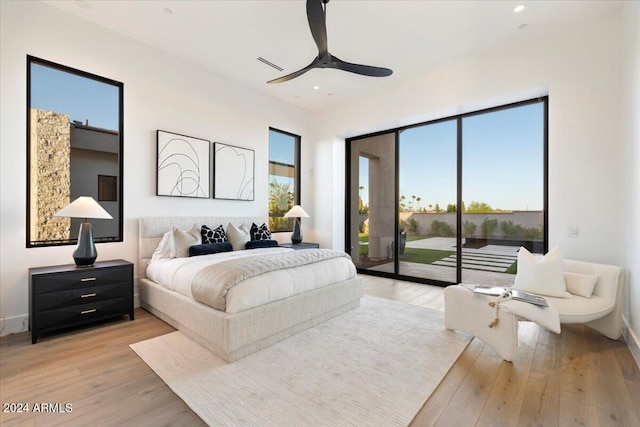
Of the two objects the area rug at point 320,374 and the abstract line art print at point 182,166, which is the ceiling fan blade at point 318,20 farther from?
the area rug at point 320,374

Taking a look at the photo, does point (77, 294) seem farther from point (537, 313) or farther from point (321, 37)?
point (537, 313)

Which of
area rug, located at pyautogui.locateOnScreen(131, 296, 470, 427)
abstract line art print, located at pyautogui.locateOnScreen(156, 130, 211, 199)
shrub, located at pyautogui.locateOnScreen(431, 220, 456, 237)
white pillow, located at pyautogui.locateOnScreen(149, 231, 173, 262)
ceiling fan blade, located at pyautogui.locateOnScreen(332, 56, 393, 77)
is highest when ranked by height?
ceiling fan blade, located at pyautogui.locateOnScreen(332, 56, 393, 77)

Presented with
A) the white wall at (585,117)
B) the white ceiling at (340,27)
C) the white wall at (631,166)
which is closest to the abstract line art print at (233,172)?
the white ceiling at (340,27)

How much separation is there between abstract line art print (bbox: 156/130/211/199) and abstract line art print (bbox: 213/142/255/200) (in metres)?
0.15

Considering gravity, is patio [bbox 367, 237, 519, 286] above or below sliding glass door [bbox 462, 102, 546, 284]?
below

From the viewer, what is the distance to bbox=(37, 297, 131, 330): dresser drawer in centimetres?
267

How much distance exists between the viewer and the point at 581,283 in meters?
2.76

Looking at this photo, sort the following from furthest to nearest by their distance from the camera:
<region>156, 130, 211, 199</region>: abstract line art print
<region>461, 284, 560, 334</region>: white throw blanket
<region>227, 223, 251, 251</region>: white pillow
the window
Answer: <region>227, 223, 251, 251</region>: white pillow
<region>156, 130, 211, 199</region>: abstract line art print
the window
<region>461, 284, 560, 334</region>: white throw blanket

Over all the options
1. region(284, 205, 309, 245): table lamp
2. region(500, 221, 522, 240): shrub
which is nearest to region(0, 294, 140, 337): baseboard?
region(284, 205, 309, 245): table lamp

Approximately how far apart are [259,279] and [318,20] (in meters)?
2.35

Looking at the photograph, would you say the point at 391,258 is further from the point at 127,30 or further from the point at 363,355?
the point at 127,30

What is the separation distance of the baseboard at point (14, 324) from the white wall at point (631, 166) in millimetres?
5585

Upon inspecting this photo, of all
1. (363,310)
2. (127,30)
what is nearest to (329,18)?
(127,30)

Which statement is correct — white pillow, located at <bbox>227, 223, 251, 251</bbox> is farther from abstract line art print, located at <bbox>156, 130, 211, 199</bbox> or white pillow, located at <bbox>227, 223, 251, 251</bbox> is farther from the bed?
the bed
